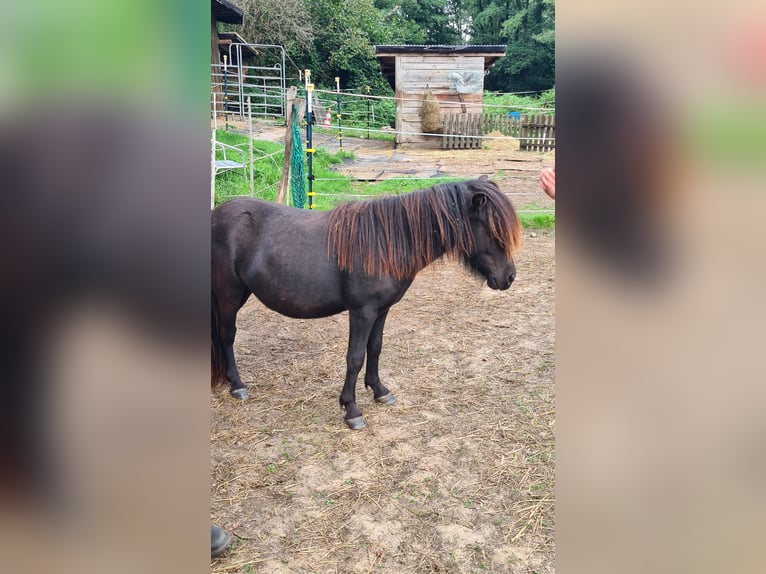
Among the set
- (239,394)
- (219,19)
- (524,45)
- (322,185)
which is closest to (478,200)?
(239,394)

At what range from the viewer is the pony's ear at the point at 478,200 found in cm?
315

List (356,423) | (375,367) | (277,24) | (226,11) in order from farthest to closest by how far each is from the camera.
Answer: (277,24) < (226,11) < (375,367) < (356,423)

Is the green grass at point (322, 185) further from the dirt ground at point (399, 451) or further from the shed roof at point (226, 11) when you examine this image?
the shed roof at point (226, 11)

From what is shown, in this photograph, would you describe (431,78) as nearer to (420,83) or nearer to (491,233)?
(420,83)

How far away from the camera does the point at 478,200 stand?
3.17 metres

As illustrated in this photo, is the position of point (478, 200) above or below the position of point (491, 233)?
above

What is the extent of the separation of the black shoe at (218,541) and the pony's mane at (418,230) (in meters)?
1.54
